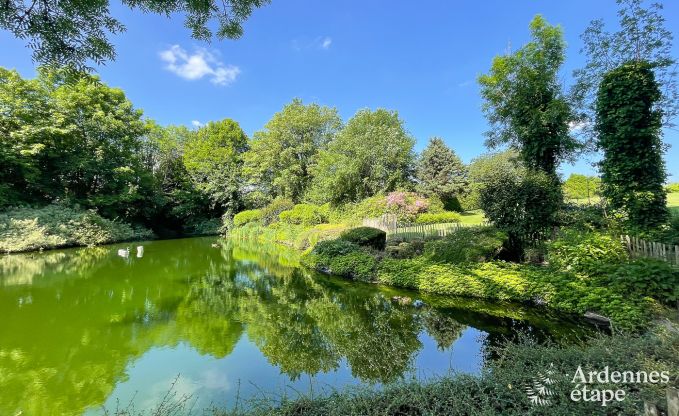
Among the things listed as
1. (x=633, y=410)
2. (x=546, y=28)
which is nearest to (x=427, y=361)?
(x=633, y=410)

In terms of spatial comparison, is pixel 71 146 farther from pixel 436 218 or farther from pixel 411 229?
pixel 436 218

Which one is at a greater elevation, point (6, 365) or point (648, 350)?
point (648, 350)

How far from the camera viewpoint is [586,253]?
662 cm

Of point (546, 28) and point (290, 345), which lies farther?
point (546, 28)

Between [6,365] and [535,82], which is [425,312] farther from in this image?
[535,82]

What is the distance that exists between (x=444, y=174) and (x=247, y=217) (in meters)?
18.2

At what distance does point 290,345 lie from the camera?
539 centimetres

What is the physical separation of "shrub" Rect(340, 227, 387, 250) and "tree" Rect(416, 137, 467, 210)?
15145 mm

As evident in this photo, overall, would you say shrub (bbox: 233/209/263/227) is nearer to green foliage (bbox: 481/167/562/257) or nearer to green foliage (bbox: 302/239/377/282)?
green foliage (bbox: 302/239/377/282)

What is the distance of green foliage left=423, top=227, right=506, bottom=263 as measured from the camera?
8.77 metres

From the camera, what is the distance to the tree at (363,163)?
2153cm

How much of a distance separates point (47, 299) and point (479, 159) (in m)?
40.6

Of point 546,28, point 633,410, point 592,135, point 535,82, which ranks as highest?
point 546,28

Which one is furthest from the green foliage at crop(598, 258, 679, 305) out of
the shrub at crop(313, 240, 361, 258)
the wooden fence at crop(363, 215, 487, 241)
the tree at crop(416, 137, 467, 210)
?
the tree at crop(416, 137, 467, 210)
